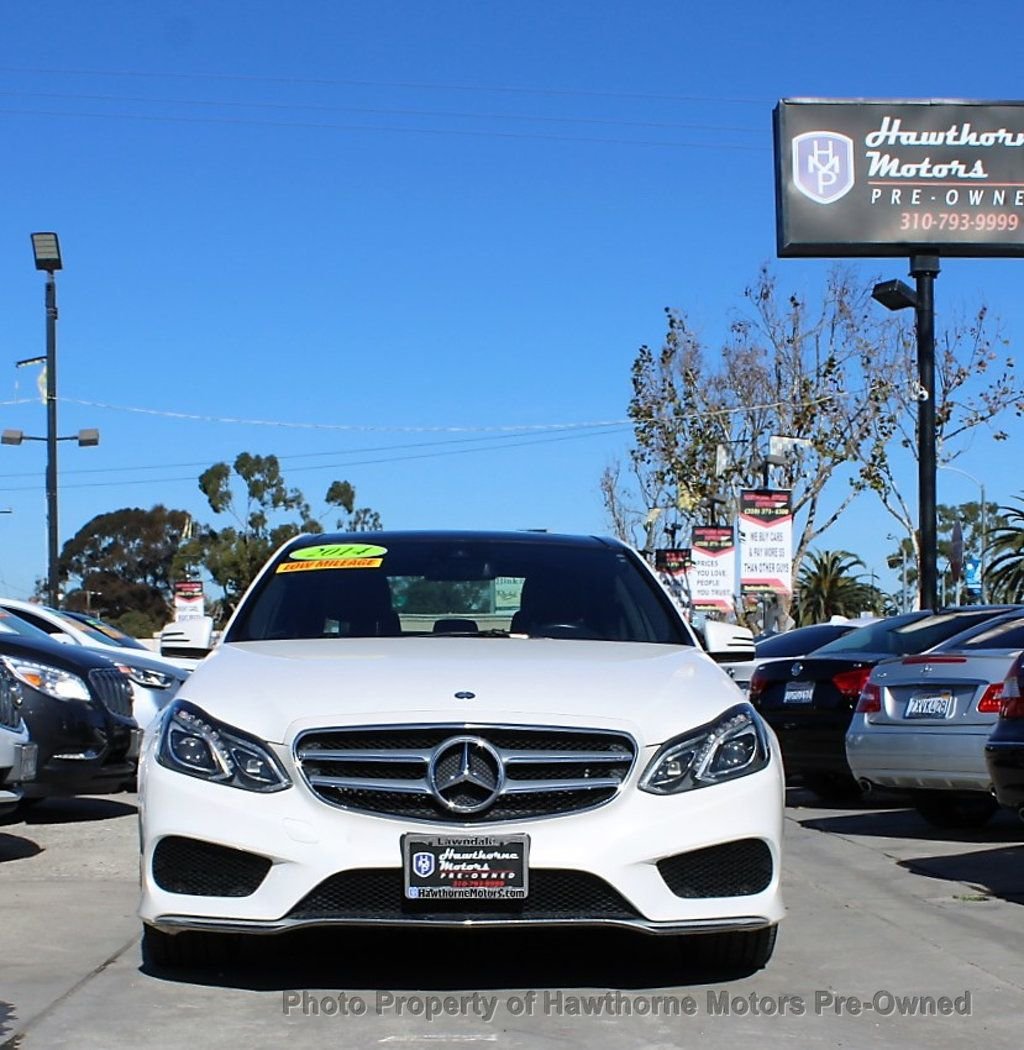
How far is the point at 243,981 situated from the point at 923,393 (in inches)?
795

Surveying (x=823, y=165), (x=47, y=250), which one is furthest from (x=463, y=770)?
(x=47, y=250)

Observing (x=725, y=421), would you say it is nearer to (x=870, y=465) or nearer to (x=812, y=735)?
(x=870, y=465)

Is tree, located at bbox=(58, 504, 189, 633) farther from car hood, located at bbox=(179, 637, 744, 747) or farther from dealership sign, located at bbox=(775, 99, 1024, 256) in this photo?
car hood, located at bbox=(179, 637, 744, 747)

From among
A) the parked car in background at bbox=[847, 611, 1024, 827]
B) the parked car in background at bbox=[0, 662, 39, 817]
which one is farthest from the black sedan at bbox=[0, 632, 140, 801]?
the parked car in background at bbox=[847, 611, 1024, 827]

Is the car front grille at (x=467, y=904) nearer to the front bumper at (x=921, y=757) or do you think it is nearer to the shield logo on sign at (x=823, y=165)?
the front bumper at (x=921, y=757)

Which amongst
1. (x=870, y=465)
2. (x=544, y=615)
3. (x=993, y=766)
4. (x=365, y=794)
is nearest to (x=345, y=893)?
(x=365, y=794)

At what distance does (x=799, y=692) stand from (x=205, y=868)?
8436 mm

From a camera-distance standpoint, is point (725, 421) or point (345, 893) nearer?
point (345, 893)

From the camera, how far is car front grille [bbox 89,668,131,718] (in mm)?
11477

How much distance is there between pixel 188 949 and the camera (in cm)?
578

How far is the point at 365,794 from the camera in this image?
5.29 metres

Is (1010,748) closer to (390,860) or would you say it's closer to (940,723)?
(940,723)

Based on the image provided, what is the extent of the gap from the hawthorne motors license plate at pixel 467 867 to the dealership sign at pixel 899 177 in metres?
22.6

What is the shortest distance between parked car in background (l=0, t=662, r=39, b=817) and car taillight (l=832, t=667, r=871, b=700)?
6.28m
